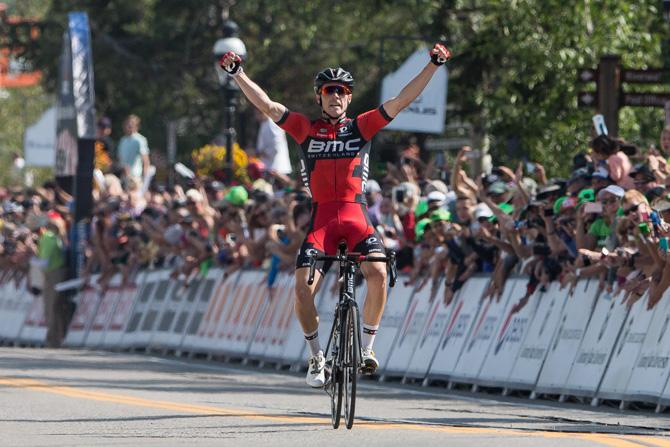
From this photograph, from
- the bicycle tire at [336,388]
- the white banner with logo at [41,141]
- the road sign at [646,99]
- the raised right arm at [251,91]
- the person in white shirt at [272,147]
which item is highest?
the white banner with logo at [41,141]

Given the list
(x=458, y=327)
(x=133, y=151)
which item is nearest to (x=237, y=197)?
(x=458, y=327)

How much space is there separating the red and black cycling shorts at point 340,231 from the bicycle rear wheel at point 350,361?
1.91 ft

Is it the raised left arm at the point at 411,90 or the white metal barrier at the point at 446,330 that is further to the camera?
the white metal barrier at the point at 446,330

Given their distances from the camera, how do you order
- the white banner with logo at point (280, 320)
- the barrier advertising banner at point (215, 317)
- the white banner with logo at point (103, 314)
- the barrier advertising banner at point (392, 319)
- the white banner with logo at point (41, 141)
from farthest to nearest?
1. the white banner with logo at point (41, 141)
2. the white banner with logo at point (103, 314)
3. the barrier advertising banner at point (215, 317)
4. the white banner with logo at point (280, 320)
5. the barrier advertising banner at point (392, 319)

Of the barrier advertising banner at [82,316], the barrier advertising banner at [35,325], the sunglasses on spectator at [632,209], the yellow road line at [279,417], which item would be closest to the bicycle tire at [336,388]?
the yellow road line at [279,417]

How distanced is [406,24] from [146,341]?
611 inches

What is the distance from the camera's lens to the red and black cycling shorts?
524 inches

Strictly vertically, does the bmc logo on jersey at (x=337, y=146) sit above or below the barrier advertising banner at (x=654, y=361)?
above

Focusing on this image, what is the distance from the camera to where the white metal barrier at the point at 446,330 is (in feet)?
54.5

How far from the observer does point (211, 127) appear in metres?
49.7

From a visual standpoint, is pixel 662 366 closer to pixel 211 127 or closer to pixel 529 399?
pixel 529 399

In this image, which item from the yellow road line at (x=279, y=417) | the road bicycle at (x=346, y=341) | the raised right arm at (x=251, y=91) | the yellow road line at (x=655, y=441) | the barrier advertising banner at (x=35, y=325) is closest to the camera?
the yellow road line at (x=655, y=441)

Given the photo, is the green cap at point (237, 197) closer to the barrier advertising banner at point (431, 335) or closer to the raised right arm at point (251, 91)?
the barrier advertising banner at point (431, 335)

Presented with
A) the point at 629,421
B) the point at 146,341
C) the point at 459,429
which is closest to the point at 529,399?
the point at 629,421
